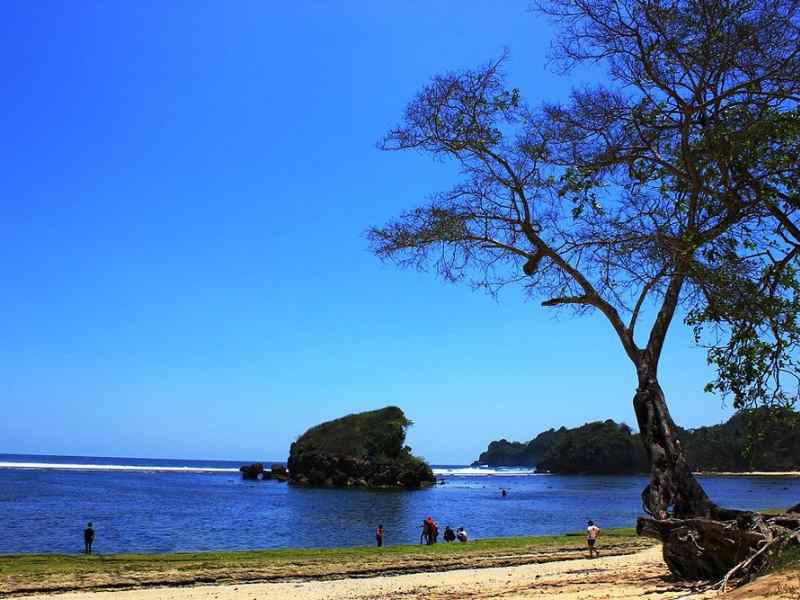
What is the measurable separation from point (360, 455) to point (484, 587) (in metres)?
93.1

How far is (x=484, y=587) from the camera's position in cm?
1719

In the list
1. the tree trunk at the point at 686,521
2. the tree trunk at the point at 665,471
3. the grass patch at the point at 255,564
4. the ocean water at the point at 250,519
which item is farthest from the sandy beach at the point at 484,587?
the ocean water at the point at 250,519

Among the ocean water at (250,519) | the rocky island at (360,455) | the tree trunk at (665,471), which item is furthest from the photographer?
the rocky island at (360,455)

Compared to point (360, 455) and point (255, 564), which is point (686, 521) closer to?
point (255, 564)

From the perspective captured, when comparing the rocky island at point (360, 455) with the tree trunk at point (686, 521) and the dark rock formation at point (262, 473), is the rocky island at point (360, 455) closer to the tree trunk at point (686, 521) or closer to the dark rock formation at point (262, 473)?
the dark rock formation at point (262, 473)

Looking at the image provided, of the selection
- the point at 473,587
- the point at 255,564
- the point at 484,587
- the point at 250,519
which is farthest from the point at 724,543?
the point at 250,519

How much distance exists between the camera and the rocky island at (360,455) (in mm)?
103750

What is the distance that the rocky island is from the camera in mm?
103750

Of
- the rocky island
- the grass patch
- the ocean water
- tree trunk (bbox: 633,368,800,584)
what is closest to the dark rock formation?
the rocky island

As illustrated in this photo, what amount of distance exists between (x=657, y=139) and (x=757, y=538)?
6977 millimetres

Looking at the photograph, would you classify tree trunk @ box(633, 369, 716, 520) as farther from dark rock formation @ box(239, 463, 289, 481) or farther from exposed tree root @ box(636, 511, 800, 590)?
dark rock formation @ box(239, 463, 289, 481)

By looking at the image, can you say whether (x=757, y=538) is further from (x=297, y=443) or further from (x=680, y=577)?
(x=297, y=443)

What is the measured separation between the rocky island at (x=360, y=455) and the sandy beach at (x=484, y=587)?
3252 inches

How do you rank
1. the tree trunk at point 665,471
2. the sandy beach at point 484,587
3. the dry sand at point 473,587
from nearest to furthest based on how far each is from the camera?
the tree trunk at point 665,471 → the sandy beach at point 484,587 → the dry sand at point 473,587
